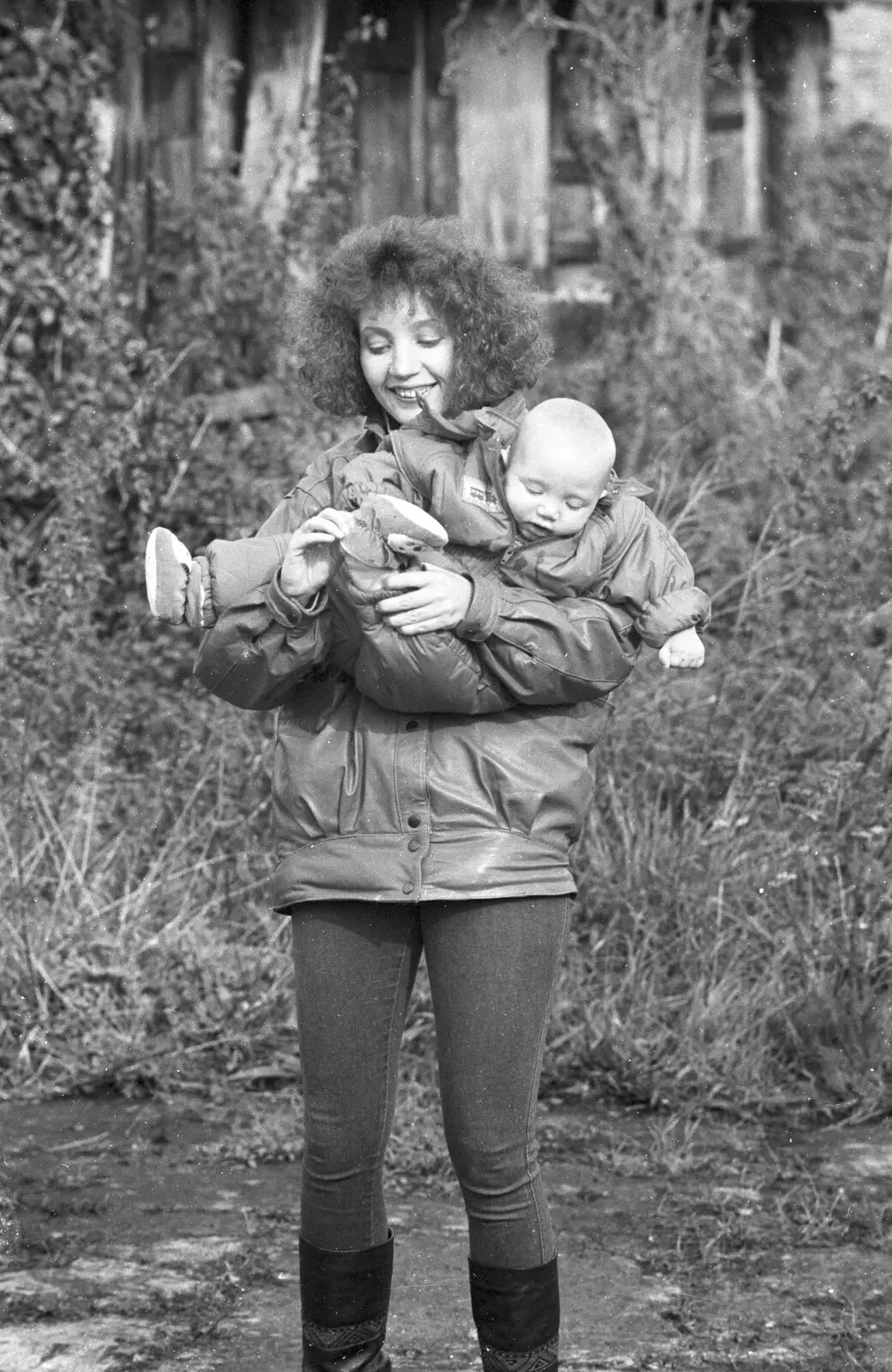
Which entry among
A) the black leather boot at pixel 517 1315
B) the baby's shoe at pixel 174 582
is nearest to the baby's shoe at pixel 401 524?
the baby's shoe at pixel 174 582

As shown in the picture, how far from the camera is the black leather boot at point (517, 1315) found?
8.63 ft

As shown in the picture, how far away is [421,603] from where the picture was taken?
8.07 feet

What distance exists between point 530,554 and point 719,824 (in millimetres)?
2349

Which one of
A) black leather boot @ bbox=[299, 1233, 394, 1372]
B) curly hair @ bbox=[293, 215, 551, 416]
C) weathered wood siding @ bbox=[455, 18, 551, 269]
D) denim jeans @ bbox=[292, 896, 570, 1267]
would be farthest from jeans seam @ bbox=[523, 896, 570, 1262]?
weathered wood siding @ bbox=[455, 18, 551, 269]

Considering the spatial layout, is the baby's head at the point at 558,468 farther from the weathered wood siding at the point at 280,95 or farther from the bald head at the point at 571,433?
the weathered wood siding at the point at 280,95

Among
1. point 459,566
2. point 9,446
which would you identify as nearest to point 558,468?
point 459,566

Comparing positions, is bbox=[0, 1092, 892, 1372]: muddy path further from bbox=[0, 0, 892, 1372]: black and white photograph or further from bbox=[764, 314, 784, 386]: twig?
bbox=[764, 314, 784, 386]: twig

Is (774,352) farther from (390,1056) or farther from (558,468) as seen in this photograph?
(390,1056)

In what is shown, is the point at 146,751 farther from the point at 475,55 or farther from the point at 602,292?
the point at 475,55

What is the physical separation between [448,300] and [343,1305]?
152cm

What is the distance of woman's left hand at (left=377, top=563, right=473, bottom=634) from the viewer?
246 cm

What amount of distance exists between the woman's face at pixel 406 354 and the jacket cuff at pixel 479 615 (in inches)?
14.1

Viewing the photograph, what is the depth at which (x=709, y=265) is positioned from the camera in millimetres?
8266

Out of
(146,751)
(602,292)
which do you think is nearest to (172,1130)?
(146,751)
